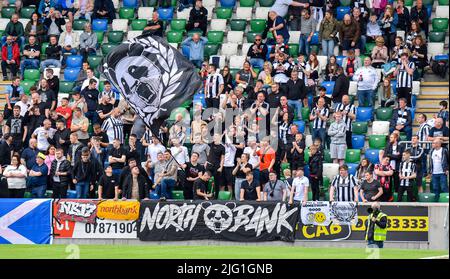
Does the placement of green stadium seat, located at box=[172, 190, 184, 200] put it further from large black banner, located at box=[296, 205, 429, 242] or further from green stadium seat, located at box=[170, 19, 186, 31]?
green stadium seat, located at box=[170, 19, 186, 31]

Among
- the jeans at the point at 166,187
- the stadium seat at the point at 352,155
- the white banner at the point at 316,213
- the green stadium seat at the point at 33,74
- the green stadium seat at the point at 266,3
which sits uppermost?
the green stadium seat at the point at 266,3

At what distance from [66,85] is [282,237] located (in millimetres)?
10624

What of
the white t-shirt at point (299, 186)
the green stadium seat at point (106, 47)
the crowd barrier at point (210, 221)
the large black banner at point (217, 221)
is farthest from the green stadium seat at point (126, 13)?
the white t-shirt at point (299, 186)

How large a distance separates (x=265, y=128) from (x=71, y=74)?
331 inches

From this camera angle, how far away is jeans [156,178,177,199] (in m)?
31.8

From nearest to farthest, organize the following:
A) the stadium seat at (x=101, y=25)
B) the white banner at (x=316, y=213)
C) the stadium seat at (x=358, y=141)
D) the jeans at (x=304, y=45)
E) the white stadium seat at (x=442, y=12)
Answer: the white banner at (x=316, y=213)
the stadium seat at (x=358, y=141)
the jeans at (x=304, y=45)
the white stadium seat at (x=442, y=12)
the stadium seat at (x=101, y=25)

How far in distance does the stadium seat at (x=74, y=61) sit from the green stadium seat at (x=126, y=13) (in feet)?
9.39

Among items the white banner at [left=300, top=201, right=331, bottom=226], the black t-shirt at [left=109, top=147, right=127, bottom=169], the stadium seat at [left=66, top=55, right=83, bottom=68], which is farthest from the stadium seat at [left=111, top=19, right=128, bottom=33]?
the white banner at [left=300, top=201, right=331, bottom=226]

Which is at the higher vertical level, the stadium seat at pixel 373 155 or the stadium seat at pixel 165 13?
the stadium seat at pixel 165 13

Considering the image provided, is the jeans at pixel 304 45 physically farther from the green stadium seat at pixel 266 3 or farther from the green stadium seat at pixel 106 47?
the green stadium seat at pixel 106 47

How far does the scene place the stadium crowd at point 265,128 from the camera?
1221 inches

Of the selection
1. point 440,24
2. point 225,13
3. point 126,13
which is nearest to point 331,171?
point 440,24

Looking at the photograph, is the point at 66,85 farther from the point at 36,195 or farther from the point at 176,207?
the point at 176,207

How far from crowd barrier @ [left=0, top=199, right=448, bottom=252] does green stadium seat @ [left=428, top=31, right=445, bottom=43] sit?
8.23 metres
